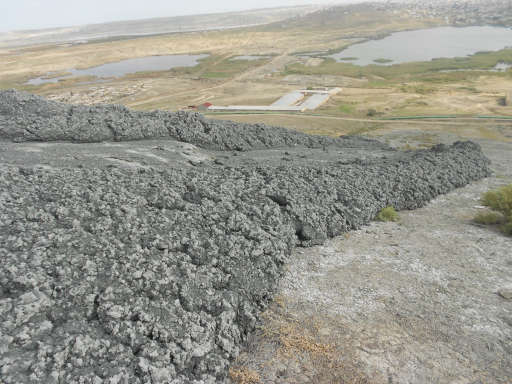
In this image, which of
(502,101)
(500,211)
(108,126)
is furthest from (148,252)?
(502,101)

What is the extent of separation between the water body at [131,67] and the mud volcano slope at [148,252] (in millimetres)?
77871

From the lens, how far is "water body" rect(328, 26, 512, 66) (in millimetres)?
97688

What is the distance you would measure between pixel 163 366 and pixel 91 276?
106 inches

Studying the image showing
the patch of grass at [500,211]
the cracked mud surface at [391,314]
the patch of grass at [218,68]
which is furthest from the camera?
the patch of grass at [218,68]

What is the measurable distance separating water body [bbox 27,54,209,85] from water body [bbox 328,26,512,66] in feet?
145

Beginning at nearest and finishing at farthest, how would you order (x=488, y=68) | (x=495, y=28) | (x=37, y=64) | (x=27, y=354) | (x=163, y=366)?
(x=27, y=354) → (x=163, y=366) → (x=488, y=68) → (x=37, y=64) → (x=495, y=28)

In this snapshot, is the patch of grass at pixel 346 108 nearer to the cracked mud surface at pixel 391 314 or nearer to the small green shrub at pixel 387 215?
A: the small green shrub at pixel 387 215

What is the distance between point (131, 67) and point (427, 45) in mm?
92867

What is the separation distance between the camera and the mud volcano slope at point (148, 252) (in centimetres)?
687

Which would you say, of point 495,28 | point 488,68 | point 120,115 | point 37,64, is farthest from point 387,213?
point 495,28

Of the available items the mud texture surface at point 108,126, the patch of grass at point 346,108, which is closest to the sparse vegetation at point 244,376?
the mud texture surface at point 108,126

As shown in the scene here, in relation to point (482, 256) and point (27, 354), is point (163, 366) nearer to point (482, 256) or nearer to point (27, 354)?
point (27, 354)

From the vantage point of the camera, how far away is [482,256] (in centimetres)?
1273

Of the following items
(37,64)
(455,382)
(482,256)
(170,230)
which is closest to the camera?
(455,382)
